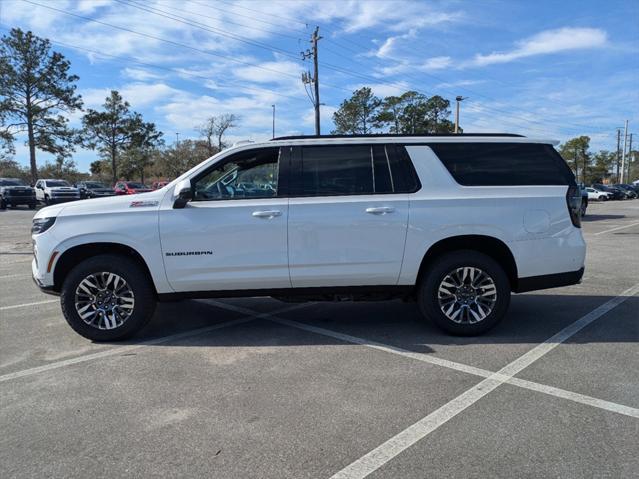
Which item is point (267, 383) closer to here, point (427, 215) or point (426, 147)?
point (427, 215)

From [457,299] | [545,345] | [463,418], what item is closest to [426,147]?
[457,299]

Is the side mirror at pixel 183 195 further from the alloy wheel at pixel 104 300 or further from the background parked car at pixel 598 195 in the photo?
the background parked car at pixel 598 195

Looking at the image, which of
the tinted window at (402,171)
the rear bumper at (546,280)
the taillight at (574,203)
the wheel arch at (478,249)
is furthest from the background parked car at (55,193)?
the taillight at (574,203)

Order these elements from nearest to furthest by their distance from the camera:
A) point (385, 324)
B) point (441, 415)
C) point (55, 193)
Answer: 1. point (441, 415)
2. point (385, 324)
3. point (55, 193)

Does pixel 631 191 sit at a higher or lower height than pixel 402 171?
lower

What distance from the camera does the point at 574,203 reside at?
498cm

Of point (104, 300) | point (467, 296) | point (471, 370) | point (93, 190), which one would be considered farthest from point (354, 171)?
point (93, 190)

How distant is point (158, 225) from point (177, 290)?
0.67 metres

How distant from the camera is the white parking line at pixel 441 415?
2.79 metres

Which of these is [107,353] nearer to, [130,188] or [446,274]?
[446,274]

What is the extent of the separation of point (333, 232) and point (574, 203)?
245 cm

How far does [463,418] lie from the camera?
333 cm

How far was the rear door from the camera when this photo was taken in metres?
4.80

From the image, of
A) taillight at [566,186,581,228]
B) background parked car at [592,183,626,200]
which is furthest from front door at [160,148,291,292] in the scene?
background parked car at [592,183,626,200]
